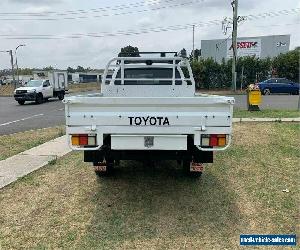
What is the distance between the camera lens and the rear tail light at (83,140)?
451 cm

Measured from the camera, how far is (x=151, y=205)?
16.2ft

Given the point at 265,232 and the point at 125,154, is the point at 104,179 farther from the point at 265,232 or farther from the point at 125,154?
the point at 265,232

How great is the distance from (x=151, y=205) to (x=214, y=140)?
128cm

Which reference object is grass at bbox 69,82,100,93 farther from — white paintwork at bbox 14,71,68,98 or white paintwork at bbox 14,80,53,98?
white paintwork at bbox 14,80,53,98

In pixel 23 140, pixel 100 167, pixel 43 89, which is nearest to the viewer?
pixel 100 167

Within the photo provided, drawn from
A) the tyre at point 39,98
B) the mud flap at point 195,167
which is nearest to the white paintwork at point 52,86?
the tyre at point 39,98

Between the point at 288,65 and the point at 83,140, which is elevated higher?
the point at 288,65

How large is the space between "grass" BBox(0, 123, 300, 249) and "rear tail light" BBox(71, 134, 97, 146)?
94 centimetres

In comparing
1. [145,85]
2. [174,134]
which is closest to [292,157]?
[145,85]

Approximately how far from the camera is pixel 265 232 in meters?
4.21

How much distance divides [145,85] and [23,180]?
2.90 meters

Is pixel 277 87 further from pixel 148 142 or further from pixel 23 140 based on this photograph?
pixel 148 142

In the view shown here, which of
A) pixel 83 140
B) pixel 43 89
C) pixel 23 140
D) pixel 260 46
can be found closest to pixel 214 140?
pixel 83 140

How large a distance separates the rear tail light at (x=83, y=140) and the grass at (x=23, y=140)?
3752 mm
